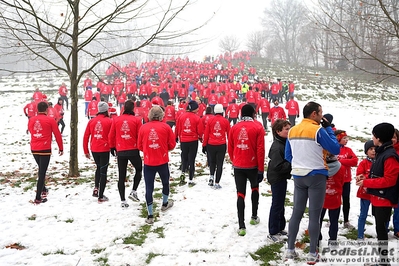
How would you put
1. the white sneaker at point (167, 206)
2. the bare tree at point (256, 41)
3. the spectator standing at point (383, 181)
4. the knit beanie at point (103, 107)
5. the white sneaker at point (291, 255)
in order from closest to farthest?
the spectator standing at point (383, 181) → the white sneaker at point (291, 255) → the white sneaker at point (167, 206) → the knit beanie at point (103, 107) → the bare tree at point (256, 41)

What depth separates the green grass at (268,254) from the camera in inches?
159

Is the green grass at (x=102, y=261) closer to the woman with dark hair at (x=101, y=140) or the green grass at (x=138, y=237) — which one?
the green grass at (x=138, y=237)

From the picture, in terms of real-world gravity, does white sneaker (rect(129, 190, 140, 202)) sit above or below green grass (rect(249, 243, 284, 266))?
above

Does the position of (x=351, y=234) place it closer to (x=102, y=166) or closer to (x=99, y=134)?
(x=102, y=166)

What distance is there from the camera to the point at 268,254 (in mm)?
4191

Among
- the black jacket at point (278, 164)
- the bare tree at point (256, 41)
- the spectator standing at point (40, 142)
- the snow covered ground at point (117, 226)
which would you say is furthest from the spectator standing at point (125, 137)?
the bare tree at point (256, 41)

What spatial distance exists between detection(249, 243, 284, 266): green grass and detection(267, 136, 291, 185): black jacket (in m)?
0.99

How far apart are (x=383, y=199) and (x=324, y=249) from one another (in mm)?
1200

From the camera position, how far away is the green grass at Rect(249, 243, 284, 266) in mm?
4047

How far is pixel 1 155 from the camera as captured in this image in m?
11.3

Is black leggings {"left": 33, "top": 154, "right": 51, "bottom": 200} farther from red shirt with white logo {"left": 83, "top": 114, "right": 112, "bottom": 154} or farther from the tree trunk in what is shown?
the tree trunk

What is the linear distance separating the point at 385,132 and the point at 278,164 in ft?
4.87

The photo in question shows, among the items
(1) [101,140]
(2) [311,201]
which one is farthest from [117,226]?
(2) [311,201]

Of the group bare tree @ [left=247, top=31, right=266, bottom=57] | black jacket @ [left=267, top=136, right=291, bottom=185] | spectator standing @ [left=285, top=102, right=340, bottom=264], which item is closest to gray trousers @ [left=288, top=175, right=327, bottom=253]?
spectator standing @ [left=285, top=102, right=340, bottom=264]
